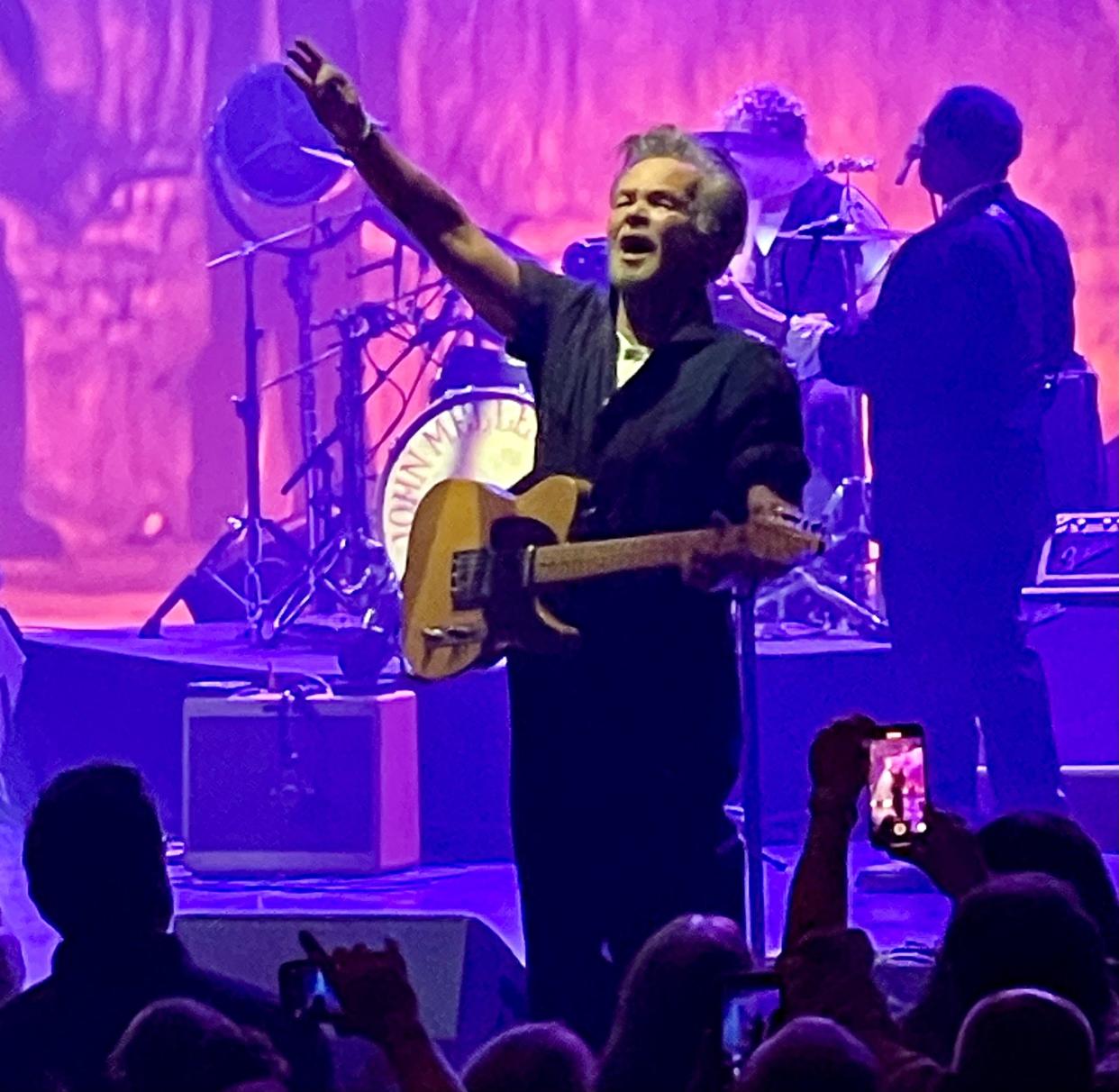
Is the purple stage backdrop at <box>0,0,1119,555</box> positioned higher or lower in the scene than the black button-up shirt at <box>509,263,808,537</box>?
higher

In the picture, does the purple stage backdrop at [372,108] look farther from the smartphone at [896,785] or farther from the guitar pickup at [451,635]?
the smartphone at [896,785]

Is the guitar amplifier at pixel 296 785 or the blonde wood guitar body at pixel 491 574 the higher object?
the blonde wood guitar body at pixel 491 574

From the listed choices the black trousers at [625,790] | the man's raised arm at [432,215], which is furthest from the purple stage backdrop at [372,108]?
the black trousers at [625,790]

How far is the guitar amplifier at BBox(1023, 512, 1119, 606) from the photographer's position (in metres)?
5.33

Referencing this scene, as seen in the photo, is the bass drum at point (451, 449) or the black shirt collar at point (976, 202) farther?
the bass drum at point (451, 449)

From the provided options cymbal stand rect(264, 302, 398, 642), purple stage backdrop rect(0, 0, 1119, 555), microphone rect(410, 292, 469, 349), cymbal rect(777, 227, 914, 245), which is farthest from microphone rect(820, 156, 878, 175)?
cymbal stand rect(264, 302, 398, 642)

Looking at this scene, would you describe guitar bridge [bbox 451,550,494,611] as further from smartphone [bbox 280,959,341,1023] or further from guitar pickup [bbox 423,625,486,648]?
smartphone [bbox 280,959,341,1023]

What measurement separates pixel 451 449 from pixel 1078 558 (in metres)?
1.48

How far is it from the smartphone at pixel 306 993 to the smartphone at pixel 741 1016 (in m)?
0.44

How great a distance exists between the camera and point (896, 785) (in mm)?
2912

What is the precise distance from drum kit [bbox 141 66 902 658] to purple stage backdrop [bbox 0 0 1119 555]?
47mm

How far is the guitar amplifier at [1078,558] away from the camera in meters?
5.33

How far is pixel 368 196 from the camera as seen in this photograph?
5453 mm

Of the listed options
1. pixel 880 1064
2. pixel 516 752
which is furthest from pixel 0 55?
pixel 880 1064
